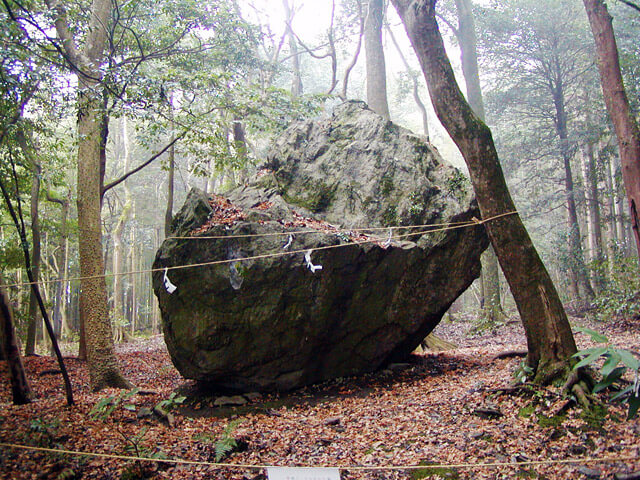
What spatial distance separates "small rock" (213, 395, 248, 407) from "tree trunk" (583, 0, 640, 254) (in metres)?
4.86

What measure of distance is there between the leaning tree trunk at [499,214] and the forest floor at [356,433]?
1.46 ft

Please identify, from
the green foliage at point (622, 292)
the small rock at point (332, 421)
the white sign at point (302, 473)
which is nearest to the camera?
the white sign at point (302, 473)

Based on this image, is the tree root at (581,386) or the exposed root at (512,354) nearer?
the tree root at (581,386)

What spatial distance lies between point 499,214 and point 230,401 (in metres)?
3.76

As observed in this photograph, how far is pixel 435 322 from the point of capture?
19.8 ft

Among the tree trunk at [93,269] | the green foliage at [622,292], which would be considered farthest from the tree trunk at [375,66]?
the tree trunk at [93,269]

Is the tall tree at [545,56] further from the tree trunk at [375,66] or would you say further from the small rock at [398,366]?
the small rock at [398,366]

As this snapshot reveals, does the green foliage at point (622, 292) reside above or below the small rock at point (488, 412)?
above

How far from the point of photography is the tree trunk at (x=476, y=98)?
36.6 feet

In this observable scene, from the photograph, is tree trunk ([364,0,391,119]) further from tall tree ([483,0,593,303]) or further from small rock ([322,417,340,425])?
small rock ([322,417,340,425])

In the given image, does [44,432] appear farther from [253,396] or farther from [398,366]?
[398,366]

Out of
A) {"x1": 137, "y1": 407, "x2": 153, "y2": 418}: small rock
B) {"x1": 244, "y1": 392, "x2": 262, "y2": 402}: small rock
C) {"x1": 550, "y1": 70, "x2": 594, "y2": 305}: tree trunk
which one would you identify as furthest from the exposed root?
{"x1": 550, "y1": 70, "x2": 594, "y2": 305}: tree trunk

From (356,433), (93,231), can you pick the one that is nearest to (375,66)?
(93,231)

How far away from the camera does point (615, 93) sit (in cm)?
484
